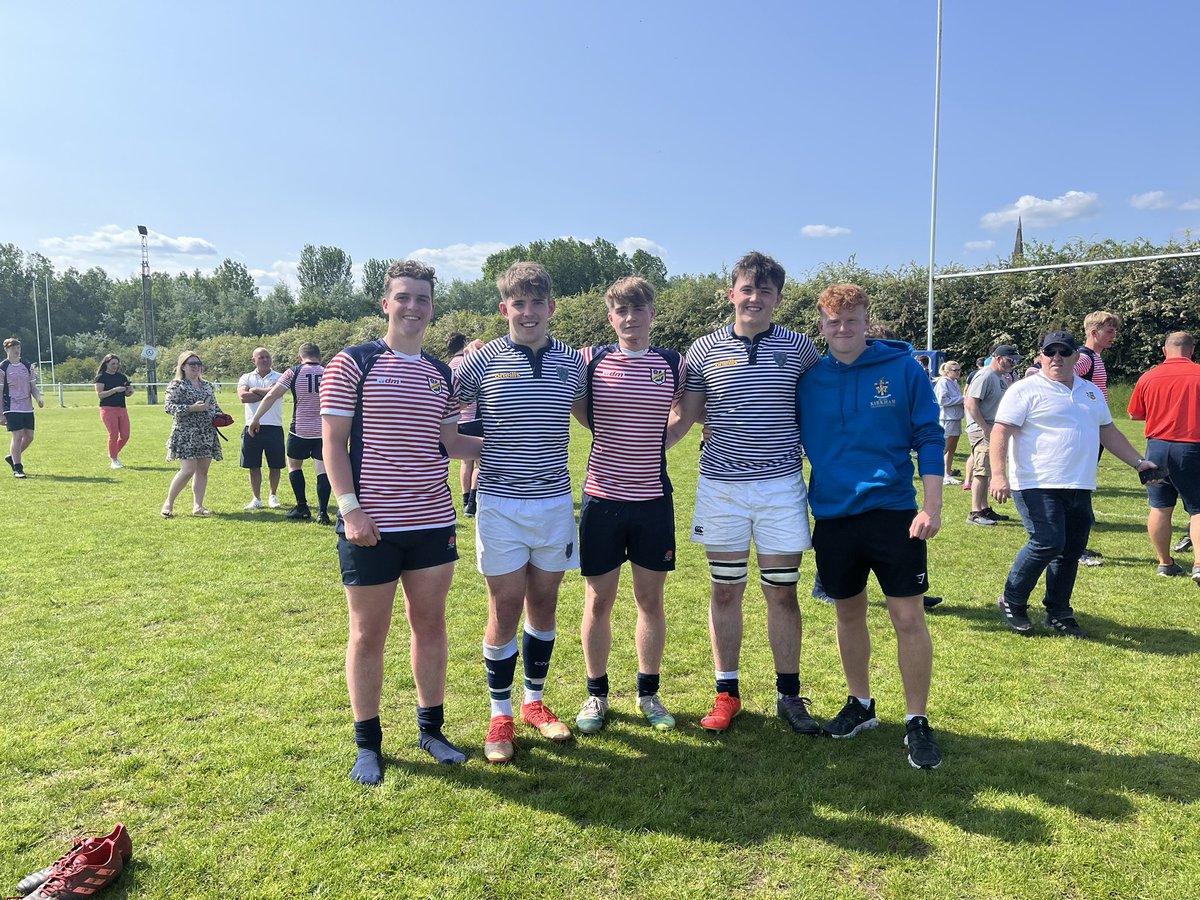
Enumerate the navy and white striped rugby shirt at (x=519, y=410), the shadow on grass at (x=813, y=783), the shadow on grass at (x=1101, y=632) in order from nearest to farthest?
the shadow on grass at (x=813, y=783), the navy and white striped rugby shirt at (x=519, y=410), the shadow on grass at (x=1101, y=632)

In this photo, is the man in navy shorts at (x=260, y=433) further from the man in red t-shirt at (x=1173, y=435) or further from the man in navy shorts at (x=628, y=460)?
the man in red t-shirt at (x=1173, y=435)

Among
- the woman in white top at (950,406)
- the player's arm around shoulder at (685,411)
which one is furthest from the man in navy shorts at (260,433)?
the woman in white top at (950,406)

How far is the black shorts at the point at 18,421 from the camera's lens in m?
12.0

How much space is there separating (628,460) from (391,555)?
115cm

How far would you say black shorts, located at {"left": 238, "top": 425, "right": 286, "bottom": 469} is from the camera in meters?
9.12

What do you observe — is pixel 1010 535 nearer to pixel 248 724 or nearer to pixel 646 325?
pixel 646 325

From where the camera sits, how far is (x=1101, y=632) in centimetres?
503

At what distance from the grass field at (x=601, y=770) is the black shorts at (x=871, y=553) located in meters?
0.77

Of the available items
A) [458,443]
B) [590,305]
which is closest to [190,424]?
[458,443]

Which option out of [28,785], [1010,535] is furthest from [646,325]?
[1010,535]

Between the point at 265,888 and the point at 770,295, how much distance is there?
3.12m

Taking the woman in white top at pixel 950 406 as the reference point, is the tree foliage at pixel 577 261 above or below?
above

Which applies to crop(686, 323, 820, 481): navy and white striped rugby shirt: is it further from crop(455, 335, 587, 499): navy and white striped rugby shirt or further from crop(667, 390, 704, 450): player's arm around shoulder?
crop(455, 335, 587, 499): navy and white striped rugby shirt

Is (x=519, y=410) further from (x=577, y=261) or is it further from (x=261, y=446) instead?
(x=577, y=261)
